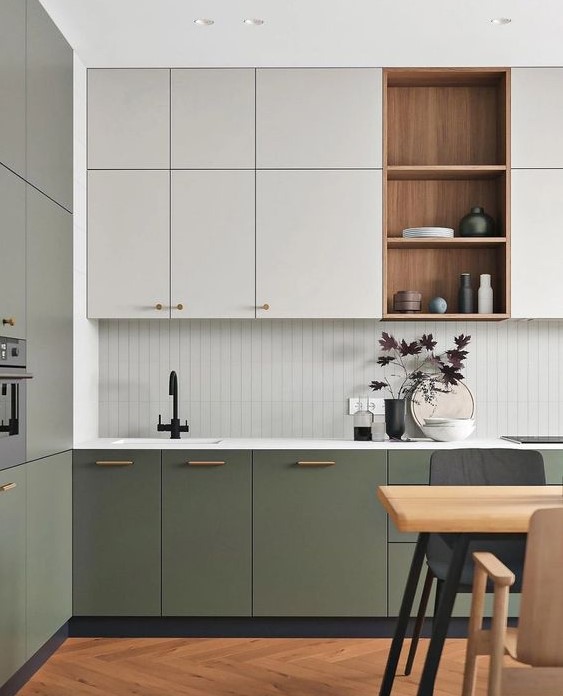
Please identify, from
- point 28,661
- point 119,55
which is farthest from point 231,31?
point 28,661

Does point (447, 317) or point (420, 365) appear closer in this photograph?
point (447, 317)

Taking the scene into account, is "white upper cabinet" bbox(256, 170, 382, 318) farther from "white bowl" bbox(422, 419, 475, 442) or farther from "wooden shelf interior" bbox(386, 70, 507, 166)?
"white bowl" bbox(422, 419, 475, 442)

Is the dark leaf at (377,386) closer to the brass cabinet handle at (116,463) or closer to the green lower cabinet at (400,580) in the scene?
the green lower cabinet at (400,580)

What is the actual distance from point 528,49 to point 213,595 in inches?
111

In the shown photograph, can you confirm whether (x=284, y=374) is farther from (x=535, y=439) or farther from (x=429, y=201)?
(x=535, y=439)

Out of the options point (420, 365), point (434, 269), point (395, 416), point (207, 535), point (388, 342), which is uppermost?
point (434, 269)

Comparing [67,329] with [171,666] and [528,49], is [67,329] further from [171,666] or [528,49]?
[528,49]

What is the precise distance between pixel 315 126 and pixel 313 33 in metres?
0.48

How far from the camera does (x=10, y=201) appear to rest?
2.87 meters

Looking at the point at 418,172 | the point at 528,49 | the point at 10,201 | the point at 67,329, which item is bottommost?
the point at 67,329

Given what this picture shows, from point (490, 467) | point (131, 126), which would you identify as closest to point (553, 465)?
point (490, 467)

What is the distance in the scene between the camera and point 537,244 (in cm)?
397

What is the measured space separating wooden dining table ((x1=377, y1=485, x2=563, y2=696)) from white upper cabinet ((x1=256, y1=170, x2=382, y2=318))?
1.37 meters

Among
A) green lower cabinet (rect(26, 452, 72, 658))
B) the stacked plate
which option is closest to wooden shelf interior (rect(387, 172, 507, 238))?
the stacked plate
